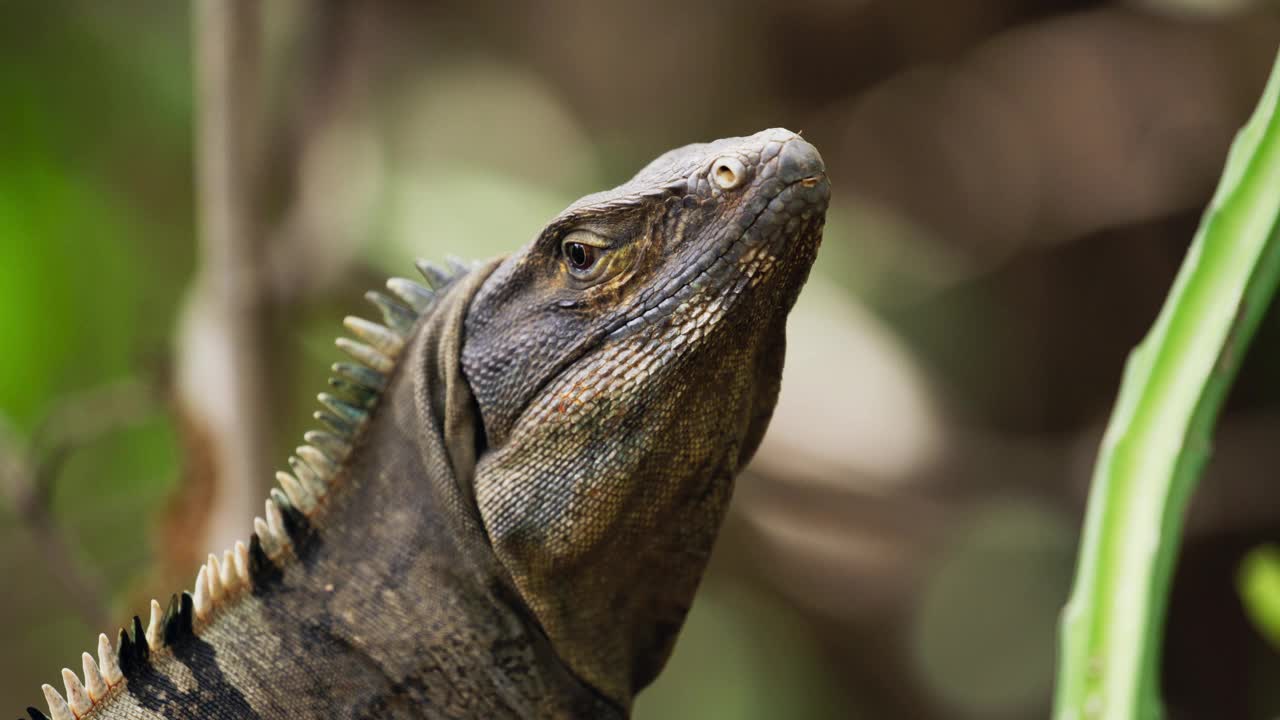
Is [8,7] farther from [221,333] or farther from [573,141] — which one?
[221,333]

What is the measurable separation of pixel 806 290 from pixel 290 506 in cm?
320

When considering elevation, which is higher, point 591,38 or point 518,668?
point 591,38

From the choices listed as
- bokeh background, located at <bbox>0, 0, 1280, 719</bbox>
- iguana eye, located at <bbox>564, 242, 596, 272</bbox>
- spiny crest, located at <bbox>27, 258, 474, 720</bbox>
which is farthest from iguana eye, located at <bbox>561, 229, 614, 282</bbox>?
bokeh background, located at <bbox>0, 0, 1280, 719</bbox>

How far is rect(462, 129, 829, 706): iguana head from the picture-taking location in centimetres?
158

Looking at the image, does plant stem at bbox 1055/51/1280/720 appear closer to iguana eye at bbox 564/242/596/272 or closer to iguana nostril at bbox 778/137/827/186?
iguana nostril at bbox 778/137/827/186

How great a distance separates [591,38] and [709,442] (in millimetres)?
4726

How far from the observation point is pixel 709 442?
64.2 inches

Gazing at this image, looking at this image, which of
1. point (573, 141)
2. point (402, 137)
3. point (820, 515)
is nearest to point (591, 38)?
point (573, 141)

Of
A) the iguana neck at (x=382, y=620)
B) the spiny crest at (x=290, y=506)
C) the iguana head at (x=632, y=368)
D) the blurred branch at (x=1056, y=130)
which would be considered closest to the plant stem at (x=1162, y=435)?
the iguana head at (x=632, y=368)

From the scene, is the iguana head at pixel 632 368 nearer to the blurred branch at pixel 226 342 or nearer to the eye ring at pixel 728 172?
the eye ring at pixel 728 172

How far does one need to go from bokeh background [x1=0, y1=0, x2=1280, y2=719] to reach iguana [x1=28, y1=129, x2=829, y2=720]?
1.96 metres

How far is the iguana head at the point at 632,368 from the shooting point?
5.18 feet

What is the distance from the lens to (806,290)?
4656mm

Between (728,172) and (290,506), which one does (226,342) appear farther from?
(728,172)
